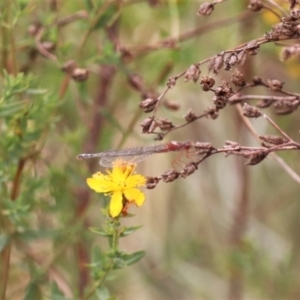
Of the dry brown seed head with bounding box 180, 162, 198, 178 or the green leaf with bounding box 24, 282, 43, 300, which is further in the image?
the green leaf with bounding box 24, 282, 43, 300

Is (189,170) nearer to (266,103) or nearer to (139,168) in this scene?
(266,103)

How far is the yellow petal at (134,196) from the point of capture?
67 centimetres

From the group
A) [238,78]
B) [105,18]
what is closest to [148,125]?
[238,78]

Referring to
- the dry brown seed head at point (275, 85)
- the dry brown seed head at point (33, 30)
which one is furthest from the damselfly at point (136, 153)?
the dry brown seed head at point (33, 30)

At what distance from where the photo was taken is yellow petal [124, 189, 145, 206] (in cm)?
67

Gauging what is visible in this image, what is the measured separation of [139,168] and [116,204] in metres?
1.05

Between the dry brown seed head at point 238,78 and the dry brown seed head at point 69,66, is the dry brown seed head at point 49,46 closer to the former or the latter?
the dry brown seed head at point 69,66

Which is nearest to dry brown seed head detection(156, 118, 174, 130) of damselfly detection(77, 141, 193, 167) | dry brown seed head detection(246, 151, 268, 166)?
damselfly detection(77, 141, 193, 167)

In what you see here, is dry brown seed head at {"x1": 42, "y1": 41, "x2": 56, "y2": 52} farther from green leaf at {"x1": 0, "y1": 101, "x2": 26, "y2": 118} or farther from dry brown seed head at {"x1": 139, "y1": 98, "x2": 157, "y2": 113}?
dry brown seed head at {"x1": 139, "y1": 98, "x2": 157, "y2": 113}

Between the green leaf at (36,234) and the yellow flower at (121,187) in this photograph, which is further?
the green leaf at (36,234)

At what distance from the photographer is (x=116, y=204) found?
0.67m

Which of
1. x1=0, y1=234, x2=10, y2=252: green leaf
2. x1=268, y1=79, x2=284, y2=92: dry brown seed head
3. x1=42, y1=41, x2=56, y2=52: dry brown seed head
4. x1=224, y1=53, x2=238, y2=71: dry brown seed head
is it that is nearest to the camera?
x1=224, y1=53, x2=238, y2=71: dry brown seed head

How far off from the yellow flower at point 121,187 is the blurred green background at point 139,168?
0.14 meters

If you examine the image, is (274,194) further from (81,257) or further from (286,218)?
(81,257)
